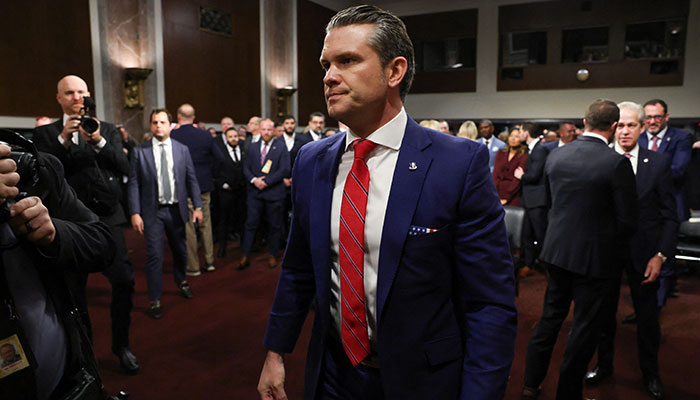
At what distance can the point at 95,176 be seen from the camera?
9.98 ft

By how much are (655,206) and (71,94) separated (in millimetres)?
3682

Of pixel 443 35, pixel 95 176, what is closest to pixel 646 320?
pixel 95 176

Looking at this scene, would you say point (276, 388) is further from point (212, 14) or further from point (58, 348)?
point (212, 14)

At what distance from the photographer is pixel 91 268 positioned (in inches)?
51.6

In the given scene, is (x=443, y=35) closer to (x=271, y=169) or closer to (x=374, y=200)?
(x=271, y=169)

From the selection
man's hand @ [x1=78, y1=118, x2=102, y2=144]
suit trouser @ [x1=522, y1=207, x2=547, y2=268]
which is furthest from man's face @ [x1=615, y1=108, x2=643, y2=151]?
man's hand @ [x1=78, y1=118, x2=102, y2=144]

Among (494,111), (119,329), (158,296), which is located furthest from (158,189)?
(494,111)

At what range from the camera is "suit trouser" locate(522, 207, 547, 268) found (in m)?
4.95

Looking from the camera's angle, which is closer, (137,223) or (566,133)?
(137,223)

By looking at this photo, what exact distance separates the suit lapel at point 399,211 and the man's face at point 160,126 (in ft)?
11.4

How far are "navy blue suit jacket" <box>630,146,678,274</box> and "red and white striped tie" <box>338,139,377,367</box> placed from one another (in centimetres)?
217

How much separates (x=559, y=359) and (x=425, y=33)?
41.5 feet

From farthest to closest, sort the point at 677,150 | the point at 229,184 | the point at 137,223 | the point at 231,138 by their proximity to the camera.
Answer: the point at 231,138, the point at 229,184, the point at 677,150, the point at 137,223

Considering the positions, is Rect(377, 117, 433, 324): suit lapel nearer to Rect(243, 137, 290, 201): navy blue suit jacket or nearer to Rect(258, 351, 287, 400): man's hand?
Rect(258, 351, 287, 400): man's hand
